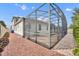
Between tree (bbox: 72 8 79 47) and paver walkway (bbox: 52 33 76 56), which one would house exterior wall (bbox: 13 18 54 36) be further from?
tree (bbox: 72 8 79 47)

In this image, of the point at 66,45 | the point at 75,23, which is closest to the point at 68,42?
the point at 66,45

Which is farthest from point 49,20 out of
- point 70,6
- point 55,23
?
point 70,6

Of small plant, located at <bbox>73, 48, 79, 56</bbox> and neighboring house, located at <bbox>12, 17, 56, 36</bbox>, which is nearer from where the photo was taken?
small plant, located at <bbox>73, 48, 79, 56</bbox>

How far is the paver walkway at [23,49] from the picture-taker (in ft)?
11.9

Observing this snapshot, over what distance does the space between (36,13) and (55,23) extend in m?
0.41

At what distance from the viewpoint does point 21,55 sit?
142 inches

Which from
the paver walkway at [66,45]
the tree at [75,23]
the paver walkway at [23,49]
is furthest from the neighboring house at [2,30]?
the tree at [75,23]

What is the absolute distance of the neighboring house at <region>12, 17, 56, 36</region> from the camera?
368 centimetres

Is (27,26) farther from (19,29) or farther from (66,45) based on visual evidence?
(66,45)

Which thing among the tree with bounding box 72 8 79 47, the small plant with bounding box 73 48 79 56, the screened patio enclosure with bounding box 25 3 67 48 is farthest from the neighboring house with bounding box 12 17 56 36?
the small plant with bounding box 73 48 79 56

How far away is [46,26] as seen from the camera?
3.67 m

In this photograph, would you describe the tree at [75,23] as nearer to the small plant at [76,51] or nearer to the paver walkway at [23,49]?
the small plant at [76,51]

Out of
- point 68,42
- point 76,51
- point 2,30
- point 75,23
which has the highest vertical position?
point 75,23

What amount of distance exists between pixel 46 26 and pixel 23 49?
1.95ft
